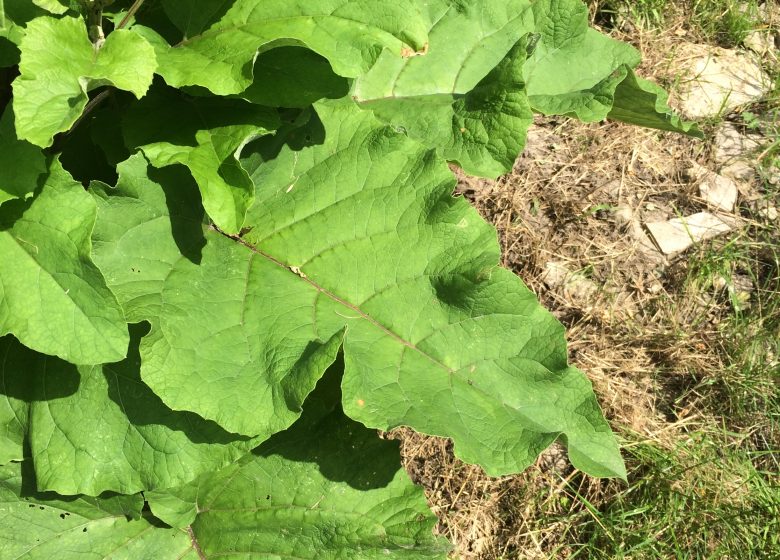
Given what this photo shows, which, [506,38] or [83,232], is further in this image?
[506,38]

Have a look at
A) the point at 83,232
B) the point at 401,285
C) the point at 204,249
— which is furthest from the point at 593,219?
the point at 83,232

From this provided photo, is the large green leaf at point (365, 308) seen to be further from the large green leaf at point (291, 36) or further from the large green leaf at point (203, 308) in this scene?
the large green leaf at point (291, 36)

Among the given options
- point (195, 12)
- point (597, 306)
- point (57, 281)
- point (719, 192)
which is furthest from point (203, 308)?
point (719, 192)

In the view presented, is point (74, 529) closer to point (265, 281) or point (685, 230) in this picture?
point (265, 281)

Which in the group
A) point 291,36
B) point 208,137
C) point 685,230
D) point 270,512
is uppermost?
point 291,36

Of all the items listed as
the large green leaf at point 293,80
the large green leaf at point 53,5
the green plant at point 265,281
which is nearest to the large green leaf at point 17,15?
the green plant at point 265,281

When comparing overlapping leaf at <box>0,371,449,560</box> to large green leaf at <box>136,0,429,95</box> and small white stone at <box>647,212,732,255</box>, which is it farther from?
small white stone at <box>647,212,732,255</box>

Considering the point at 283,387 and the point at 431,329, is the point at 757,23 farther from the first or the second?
the point at 283,387
